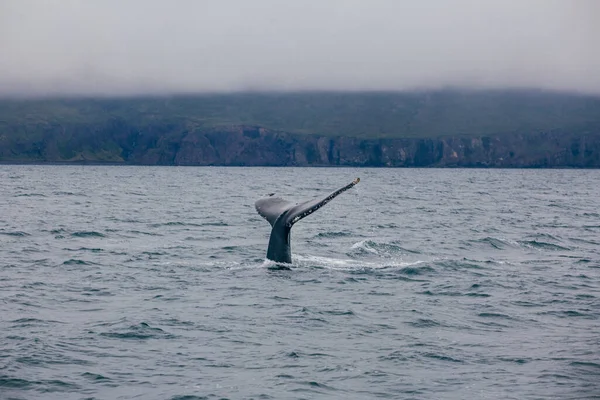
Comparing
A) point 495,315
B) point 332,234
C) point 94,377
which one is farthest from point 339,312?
point 332,234

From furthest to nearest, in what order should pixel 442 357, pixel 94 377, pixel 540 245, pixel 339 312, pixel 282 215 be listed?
pixel 540 245, pixel 282 215, pixel 339 312, pixel 442 357, pixel 94 377

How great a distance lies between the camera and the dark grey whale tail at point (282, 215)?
65.2 ft

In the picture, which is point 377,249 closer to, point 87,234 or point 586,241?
point 586,241

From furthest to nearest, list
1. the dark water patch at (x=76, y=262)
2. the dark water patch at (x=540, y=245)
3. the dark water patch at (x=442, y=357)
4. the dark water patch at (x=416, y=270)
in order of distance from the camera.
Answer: the dark water patch at (x=540, y=245), the dark water patch at (x=76, y=262), the dark water patch at (x=416, y=270), the dark water patch at (x=442, y=357)

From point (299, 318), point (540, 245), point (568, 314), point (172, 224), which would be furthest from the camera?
point (172, 224)

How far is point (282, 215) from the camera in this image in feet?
67.6

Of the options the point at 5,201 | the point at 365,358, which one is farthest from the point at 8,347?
the point at 5,201

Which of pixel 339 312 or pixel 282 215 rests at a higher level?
pixel 282 215

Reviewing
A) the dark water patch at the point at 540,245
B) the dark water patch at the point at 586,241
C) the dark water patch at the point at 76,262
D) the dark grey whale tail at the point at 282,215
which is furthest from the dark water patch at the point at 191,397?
the dark water patch at the point at 586,241

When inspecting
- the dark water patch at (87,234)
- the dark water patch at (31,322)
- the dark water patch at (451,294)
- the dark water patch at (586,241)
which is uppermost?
the dark water patch at (87,234)

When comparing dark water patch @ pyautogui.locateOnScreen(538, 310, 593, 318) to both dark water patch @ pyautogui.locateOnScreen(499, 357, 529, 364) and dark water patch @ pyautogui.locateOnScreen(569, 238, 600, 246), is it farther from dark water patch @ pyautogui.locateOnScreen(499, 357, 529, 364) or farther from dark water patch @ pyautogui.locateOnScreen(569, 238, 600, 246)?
dark water patch @ pyautogui.locateOnScreen(569, 238, 600, 246)

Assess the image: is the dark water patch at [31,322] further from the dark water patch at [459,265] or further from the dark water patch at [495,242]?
the dark water patch at [495,242]

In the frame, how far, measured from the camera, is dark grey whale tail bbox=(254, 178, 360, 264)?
19875 mm

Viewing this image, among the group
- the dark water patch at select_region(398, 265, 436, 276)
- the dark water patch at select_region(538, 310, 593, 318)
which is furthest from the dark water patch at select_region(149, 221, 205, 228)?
the dark water patch at select_region(538, 310, 593, 318)
